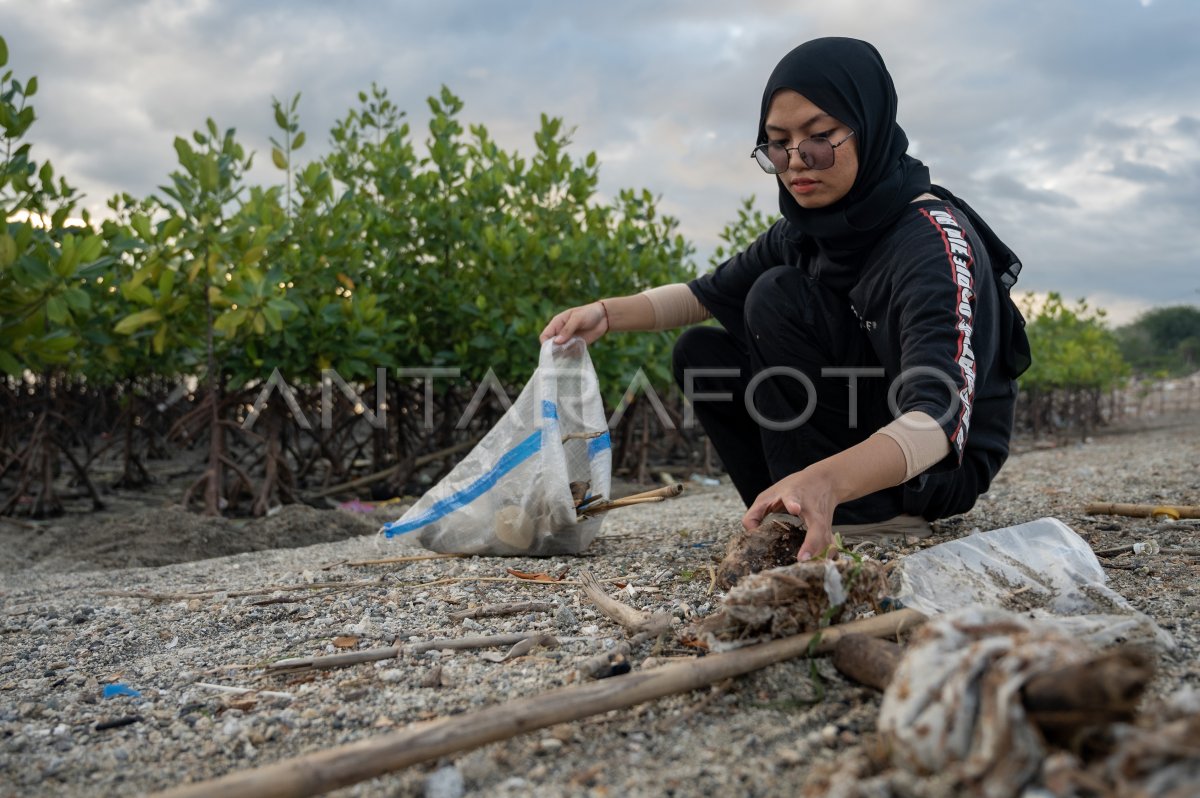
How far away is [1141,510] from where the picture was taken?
2.98 m

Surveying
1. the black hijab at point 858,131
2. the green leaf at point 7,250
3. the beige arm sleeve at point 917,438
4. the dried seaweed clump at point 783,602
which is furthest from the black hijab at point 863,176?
the green leaf at point 7,250

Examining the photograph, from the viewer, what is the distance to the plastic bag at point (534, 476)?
2760mm

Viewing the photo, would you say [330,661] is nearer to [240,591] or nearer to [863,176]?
[240,591]

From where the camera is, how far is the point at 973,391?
1915 mm

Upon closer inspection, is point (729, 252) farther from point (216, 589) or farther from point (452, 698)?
point (452, 698)

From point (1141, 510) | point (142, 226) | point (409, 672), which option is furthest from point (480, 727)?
point (142, 226)

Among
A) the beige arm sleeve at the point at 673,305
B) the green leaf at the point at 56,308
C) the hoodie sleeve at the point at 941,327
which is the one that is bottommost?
the hoodie sleeve at the point at 941,327

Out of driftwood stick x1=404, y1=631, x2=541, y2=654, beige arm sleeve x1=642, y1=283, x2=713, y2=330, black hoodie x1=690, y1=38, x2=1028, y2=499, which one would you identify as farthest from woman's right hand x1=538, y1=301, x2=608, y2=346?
driftwood stick x1=404, y1=631, x2=541, y2=654

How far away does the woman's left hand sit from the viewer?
5.30 ft

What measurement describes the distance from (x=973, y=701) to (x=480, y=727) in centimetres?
66

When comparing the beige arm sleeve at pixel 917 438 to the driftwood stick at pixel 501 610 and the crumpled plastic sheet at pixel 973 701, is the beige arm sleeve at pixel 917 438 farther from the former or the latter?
the driftwood stick at pixel 501 610

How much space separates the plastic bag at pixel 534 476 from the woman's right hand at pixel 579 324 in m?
0.03

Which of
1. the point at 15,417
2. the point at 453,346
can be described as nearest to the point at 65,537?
the point at 453,346

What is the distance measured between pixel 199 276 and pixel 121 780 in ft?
11.1
